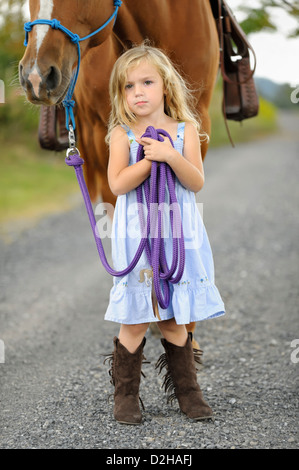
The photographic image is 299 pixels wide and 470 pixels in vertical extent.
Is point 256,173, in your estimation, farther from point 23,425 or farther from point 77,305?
point 23,425

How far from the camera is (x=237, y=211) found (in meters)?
8.23

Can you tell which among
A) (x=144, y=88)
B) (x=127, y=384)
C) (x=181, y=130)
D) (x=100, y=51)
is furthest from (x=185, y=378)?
(x=100, y=51)

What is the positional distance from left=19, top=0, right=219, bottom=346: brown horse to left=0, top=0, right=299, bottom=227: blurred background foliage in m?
0.46

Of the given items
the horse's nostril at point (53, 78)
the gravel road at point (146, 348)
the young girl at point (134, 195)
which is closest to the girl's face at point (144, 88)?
the young girl at point (134, 195)

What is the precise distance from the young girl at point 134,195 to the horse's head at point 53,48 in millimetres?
222

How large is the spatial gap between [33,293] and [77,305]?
584 mm

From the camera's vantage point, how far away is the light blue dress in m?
2.38

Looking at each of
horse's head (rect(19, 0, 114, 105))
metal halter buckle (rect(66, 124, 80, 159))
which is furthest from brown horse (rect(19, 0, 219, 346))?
metal halter buckle (rect(66, 124, 80, 159))

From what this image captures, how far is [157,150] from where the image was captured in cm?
228

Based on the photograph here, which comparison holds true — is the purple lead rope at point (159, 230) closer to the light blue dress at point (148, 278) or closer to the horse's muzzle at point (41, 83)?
the light blue dress at point (148, 278)

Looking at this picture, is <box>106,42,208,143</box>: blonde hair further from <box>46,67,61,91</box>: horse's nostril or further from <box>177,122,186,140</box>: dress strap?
<box>46,67,61,91</box>: horse's nostril

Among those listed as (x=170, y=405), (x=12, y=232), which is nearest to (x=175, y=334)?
(x=170, y=405)

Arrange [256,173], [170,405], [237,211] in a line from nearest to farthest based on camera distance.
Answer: [170,405] < [237,211] < [256,173]

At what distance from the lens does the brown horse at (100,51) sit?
213 centimetres
